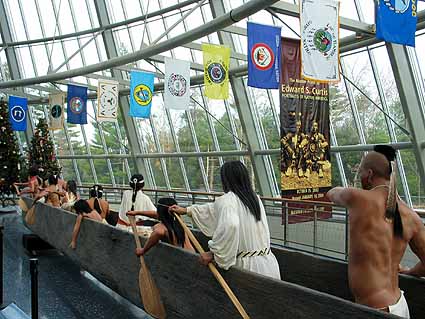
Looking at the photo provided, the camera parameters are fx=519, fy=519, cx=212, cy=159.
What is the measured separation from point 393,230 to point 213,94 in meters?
7.31

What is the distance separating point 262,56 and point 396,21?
2.72 metres

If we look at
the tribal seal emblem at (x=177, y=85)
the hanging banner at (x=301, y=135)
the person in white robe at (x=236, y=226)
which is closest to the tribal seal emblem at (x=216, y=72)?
the tribal seal emblem at (x=177, y=85)

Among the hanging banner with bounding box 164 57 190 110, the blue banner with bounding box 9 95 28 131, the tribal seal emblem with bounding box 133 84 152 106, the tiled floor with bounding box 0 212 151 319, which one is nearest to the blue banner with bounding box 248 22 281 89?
the hanging banner with bounding box 164 57 190 110

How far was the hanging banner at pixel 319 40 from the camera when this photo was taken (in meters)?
6.22

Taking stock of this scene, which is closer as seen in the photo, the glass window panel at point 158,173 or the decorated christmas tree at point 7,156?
the decorated christmas tree at point 7,156

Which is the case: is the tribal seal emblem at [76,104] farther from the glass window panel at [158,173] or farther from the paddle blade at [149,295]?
the paddle blade at [149,295]

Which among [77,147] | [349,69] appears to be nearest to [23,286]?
[349,69]

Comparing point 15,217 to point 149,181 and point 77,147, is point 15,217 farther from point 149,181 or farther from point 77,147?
point 77,147

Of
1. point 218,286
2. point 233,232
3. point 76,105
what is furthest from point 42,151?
point 233,232

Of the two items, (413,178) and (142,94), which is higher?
(142,94)

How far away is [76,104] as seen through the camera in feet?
48.1

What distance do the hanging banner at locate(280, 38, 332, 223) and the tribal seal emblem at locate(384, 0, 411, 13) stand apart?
7.03 ft

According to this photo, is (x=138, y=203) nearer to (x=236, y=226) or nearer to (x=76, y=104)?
(x=236, y=226)

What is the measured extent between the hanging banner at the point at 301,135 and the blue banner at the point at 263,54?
49 centimetres
